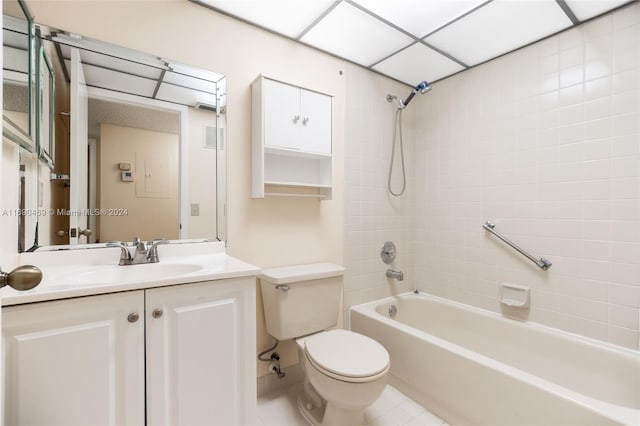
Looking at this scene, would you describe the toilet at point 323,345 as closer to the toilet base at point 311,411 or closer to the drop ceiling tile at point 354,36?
the toilet base at point 311,411

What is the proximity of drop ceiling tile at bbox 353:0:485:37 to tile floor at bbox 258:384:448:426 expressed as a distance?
217 cm

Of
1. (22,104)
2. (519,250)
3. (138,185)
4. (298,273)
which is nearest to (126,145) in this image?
(138,185)

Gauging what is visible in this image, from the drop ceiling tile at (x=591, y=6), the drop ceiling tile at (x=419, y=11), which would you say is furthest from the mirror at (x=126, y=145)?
the drop ceiling tile at (x=591, y=6)

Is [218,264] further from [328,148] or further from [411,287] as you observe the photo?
[411,287]

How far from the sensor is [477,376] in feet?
4.97

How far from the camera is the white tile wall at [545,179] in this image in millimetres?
1615

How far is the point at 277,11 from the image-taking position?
1.69 metres

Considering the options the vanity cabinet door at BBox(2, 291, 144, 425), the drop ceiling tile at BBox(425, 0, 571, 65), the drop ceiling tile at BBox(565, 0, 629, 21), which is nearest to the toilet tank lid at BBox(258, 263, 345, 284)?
the vanity cabinet door at BBox(2, 291, 144, 425)

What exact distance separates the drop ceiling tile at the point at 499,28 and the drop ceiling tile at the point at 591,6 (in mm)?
51

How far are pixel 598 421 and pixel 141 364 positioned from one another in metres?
1.66

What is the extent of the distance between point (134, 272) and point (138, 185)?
0.45 metres

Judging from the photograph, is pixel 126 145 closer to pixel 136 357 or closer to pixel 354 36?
pixel 136 357

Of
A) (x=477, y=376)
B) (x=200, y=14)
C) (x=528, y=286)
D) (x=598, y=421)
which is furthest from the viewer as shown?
(x=528, y=286)

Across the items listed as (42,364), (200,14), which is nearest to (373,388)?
(42,364)
